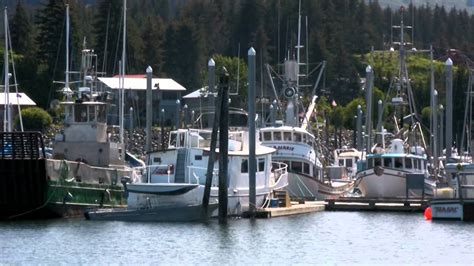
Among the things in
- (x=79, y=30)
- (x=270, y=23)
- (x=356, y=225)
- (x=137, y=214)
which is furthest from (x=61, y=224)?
(x=270, y=23)

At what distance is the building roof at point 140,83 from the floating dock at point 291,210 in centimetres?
5021

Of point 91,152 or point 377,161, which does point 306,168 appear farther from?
point 91,152

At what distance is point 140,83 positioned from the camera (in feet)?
436

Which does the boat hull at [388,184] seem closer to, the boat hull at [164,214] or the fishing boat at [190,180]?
the fishing boat at [190,180]

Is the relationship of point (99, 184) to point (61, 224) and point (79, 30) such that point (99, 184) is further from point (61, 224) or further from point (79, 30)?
point (79, 30)

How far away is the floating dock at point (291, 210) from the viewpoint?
6119 centimetres

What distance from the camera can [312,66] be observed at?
15238cm

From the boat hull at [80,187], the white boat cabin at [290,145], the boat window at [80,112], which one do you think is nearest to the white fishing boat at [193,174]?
the boat hull at [80,187]

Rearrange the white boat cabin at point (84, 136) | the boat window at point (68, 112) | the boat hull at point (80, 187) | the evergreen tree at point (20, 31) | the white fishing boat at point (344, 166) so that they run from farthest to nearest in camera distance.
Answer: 1. the evergreen tree at point (20, 31)
2. the white fishing boat at point (344, 166)
3. the boat window at point (68, 112)
4. the white boat cabin at point (84, 136)
5. the boat hull at point (80, 187)

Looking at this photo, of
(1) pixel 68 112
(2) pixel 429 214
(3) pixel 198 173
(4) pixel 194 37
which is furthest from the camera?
(4) pixel 194 37

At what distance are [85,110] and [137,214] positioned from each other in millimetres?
8701

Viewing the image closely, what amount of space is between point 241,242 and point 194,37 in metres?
103

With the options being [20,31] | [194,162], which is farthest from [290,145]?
[20,31]

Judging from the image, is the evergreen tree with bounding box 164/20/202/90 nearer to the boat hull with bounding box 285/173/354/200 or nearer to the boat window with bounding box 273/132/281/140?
the boat hull with bounding box 285/173/354/200
